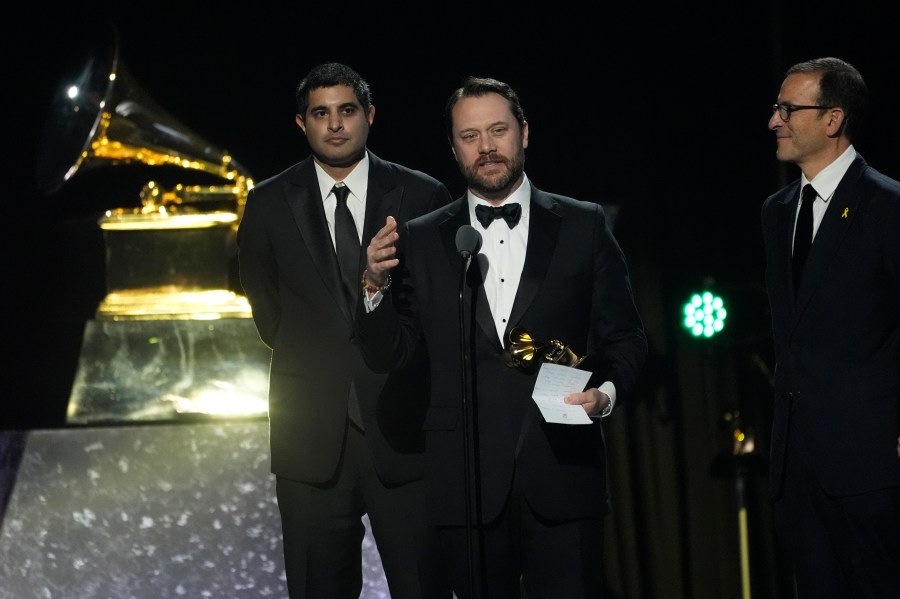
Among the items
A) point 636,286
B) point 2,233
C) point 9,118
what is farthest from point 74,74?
point 636,286

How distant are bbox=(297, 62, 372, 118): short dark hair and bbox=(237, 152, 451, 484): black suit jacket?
0.15m

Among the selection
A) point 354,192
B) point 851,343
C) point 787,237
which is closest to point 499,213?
point 354,192

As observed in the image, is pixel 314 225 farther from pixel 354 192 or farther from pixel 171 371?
pixel 171 371

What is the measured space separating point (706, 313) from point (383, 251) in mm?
2021

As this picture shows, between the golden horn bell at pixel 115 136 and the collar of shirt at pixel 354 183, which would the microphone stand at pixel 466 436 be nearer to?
the collar of shirt at pixel 354 183

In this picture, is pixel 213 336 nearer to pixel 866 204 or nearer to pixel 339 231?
pixel 339 231

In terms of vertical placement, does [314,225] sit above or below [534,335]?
above

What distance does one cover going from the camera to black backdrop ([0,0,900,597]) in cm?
400

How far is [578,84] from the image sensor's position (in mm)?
4047

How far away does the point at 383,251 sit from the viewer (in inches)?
85.3

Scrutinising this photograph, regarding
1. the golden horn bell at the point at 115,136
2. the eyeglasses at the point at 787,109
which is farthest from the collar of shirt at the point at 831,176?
the golden horn bell at the point at 115,136

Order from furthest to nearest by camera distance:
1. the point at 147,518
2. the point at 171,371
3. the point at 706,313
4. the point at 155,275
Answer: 1. the point at 706,313
2. the point at 155,275
3. the point at 171,371
4. the point at 147,518

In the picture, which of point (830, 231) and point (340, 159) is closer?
point (830, 231)

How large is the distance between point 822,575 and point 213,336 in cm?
200
